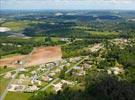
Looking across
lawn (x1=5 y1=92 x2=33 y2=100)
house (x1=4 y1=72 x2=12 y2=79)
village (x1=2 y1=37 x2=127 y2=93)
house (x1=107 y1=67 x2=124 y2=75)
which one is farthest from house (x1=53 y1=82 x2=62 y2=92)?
house (x1=107 y1=67 x2=124 y2=75)

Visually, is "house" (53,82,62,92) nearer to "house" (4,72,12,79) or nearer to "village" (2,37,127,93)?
"village" (2,37,127,93)

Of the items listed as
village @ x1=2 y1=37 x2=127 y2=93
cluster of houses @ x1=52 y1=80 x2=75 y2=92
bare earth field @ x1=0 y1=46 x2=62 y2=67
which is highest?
cluster of houses @ x1=52 y1=80 x2=75 y2=92

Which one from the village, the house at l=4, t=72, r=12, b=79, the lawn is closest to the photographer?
the lawn

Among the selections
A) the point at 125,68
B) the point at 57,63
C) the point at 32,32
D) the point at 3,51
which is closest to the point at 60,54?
the point at 57,63

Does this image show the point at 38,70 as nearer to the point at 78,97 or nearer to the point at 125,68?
the point at 125,68

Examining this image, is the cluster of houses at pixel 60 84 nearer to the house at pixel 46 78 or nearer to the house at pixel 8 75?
the house at pixel 46 78

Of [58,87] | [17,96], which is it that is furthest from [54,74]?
[17,96]

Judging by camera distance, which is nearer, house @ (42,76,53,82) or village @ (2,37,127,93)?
village @ (2,37,127,93)

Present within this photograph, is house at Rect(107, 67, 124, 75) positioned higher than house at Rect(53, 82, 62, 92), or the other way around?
house at Rect(53, 82, 62, 92)
